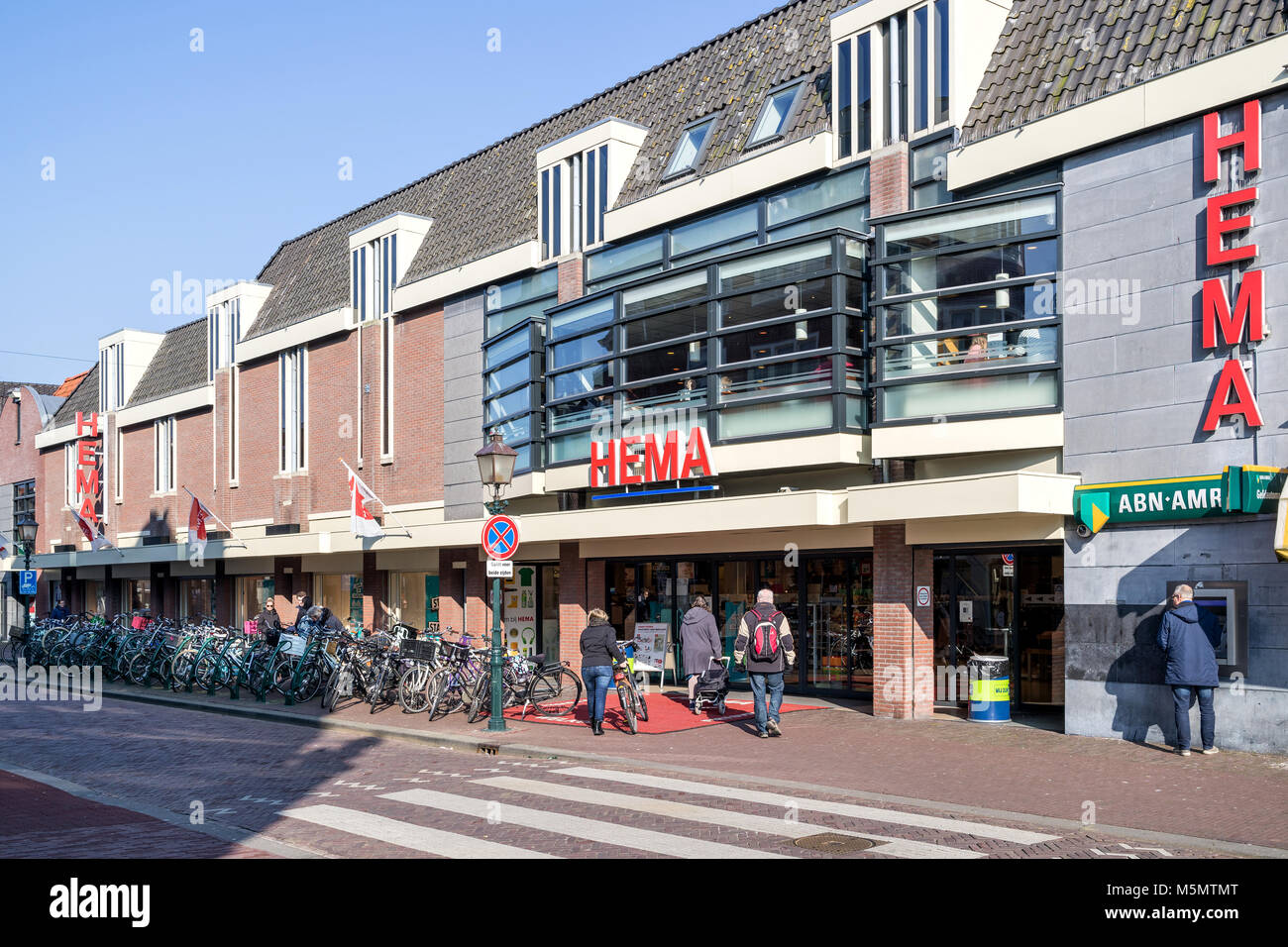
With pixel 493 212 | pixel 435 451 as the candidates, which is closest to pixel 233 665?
pixel 435 451

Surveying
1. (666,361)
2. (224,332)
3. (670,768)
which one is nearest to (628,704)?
(670,768)

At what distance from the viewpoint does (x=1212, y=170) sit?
13.2m

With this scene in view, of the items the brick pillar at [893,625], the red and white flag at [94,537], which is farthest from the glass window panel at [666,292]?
the red and white flag at [94,537]

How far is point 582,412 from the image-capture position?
20.6m

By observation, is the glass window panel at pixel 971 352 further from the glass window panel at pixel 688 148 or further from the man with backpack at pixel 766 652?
the glass window panel at pixel 688 148

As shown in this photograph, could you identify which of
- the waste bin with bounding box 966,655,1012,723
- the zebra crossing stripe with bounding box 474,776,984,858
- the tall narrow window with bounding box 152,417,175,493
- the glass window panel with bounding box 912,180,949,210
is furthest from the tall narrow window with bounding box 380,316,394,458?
the zebra crossing stripe with bounding box 474,776,984,858

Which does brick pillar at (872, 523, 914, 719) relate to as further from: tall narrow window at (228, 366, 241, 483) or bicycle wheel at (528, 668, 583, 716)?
tall narrow window at (228, 366, 241, 483)

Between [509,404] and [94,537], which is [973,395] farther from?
[94,537]

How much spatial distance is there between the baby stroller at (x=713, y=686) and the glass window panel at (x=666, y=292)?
19.0 feet

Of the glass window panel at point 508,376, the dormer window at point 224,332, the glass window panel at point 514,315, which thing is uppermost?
the dormer window at point 224,332

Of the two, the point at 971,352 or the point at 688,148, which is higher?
the point at 688,148

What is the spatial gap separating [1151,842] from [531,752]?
740cm

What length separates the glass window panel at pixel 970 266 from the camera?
1482 centimetres

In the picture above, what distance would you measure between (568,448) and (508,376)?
2838 mm
